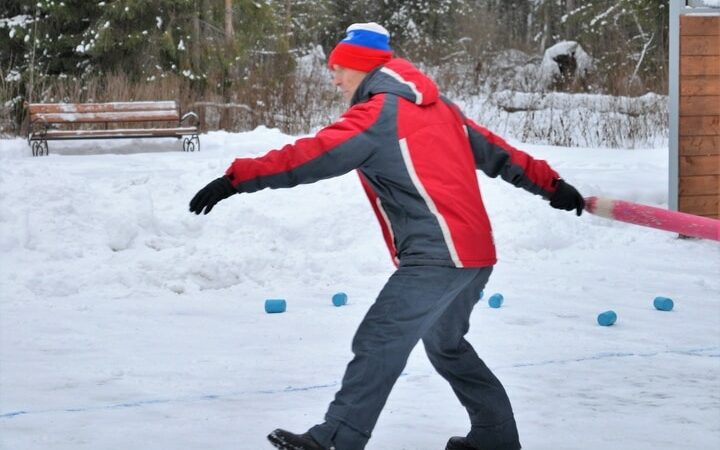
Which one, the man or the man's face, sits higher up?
the man's face

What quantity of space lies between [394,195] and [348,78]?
1.44 ft

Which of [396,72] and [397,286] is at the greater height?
[396,72]

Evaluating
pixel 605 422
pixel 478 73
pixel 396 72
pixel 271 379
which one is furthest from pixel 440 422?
pixel 478 73

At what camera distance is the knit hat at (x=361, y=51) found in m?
3.66

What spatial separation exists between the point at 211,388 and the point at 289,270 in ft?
10.4

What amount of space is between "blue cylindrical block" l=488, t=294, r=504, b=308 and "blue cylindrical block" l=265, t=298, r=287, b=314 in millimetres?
1258

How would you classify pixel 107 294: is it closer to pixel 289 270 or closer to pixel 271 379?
pixel 289 270

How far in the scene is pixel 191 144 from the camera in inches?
604

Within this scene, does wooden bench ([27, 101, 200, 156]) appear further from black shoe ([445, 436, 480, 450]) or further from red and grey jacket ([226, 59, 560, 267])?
red and grey jacket ([226, 59, 560, 267])

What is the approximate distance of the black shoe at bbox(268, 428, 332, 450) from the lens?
11.5ft

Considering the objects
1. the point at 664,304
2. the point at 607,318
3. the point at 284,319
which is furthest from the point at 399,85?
→ the point at 664,304

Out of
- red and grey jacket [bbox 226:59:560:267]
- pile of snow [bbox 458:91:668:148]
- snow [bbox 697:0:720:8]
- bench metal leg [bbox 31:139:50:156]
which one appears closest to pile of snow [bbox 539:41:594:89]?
pile of snow [bbox 458:91:668:148]

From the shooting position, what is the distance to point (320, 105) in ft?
63.1

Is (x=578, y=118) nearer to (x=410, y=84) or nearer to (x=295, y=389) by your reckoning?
(x=295, y=389)
